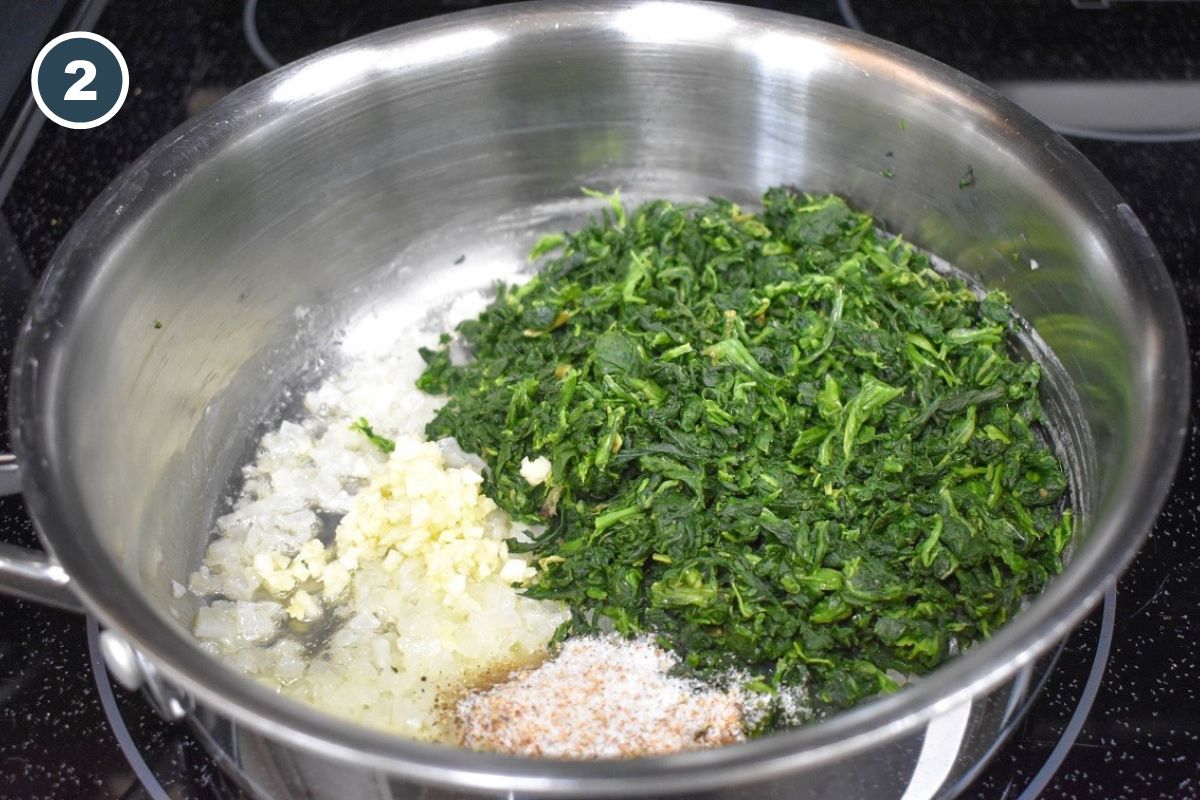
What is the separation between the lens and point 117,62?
128 inches

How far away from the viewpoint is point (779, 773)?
146 centimetres

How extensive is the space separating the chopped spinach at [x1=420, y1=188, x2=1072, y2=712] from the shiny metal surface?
0.16 meters

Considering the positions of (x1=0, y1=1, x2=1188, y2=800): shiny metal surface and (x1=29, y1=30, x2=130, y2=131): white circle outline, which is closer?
(x1=0, y1=1, x2=1188, y2=800): shiny metal surface

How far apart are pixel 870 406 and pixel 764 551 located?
1.34 ft

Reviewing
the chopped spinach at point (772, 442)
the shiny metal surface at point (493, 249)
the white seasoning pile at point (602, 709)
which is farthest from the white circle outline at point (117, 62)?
the white seasoning pile at point (602, 709)

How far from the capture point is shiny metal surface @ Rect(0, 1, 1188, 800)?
1658mm

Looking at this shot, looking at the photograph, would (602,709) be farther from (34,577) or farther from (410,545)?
(34,577)

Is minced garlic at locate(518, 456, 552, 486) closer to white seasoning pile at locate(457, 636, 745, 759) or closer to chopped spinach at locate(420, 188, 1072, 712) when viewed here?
chopped spinach at locate(420, 188, 1072, 712)

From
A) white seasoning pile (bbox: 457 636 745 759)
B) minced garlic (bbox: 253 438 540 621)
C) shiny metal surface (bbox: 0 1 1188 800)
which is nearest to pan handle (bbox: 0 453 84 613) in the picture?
shiny metal surface (bbox: 0 1 1188 800)

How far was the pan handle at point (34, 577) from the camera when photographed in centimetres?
173

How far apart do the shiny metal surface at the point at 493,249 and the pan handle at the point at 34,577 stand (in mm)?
62

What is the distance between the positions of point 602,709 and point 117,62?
2.38m

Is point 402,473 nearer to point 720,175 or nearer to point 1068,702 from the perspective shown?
point 720,175

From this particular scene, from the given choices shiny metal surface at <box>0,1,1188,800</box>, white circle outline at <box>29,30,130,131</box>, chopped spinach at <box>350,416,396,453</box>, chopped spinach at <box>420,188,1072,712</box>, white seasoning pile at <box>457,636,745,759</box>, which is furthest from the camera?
white circle outline at <box>29,30,130,131</box>
